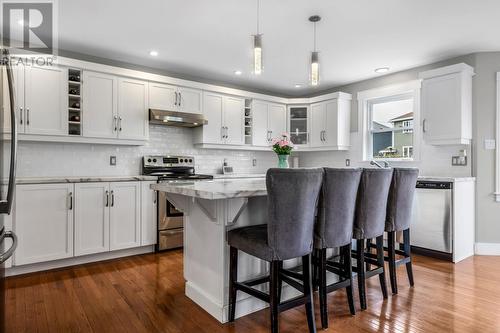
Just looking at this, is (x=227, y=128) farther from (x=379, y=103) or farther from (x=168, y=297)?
(x=168, y=297)

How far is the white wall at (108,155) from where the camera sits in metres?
3.55

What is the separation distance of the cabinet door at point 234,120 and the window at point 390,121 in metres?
1.99

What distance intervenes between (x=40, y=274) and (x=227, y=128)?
305 centimetres

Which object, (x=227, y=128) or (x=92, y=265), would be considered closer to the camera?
(x=92, y=265)

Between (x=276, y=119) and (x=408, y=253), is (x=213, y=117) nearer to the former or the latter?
(x=276, y=119)

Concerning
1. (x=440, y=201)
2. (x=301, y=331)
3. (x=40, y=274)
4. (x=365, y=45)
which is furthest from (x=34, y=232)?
(x=440, y=201)

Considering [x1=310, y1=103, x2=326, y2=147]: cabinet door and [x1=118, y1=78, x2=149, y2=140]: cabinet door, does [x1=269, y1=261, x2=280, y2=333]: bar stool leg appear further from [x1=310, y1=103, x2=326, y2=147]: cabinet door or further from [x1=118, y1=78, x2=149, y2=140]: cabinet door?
[x1=310, y1=103, x2=326, y2=147]: cabinet door

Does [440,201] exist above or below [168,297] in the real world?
above

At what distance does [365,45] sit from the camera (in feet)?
11.8

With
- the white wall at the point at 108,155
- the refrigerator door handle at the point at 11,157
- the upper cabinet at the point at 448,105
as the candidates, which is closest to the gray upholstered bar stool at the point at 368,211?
the upper cabinet at the point at 448,105

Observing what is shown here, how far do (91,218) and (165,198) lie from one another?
2.84 ft

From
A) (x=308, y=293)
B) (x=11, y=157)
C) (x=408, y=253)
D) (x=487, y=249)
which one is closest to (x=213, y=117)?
(x=408, y=253)

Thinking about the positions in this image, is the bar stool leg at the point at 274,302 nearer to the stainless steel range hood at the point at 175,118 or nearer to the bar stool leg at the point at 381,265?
the bar stool leg at the point at 381,265

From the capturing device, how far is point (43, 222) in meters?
3.10
